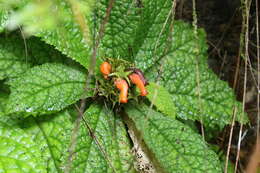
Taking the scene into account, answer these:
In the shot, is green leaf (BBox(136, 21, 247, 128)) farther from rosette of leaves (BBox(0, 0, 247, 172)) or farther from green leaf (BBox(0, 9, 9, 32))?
green leaf (BBox(0, 9, 9, 32))

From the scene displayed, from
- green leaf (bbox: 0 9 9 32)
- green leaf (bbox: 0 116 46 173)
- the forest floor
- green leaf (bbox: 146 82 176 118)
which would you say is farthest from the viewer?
the forest floor

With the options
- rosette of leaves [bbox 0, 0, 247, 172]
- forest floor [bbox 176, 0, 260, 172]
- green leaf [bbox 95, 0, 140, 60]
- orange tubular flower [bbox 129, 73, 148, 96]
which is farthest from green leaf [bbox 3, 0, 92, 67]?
forest floor [bbox 176, 0, 260, 172]

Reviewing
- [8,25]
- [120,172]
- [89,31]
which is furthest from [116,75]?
[8,25]

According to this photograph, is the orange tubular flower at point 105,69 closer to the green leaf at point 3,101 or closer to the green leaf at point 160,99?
the green leaf at point 160,99

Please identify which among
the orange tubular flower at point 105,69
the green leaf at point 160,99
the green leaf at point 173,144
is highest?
the orange tubular flower at point 105,69

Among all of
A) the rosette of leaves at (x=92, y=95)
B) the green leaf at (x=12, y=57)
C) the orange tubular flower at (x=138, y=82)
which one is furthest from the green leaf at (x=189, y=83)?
the green leaf at (x=12, y=57)

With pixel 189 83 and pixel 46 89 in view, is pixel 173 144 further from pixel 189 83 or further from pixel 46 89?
pixel 46 89

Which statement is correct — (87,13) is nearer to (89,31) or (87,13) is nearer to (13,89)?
(89,31)
